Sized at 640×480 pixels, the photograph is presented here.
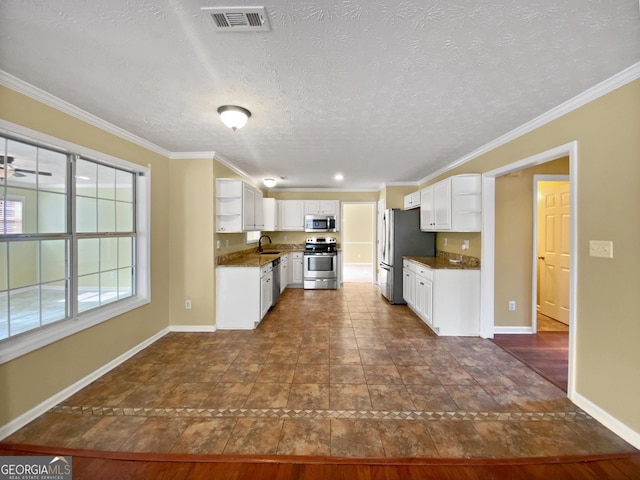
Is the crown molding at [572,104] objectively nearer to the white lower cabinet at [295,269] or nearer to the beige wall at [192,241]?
the beige wall at [192,241]

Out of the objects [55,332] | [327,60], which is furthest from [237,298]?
[327,60]

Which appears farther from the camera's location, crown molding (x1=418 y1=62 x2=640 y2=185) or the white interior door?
the white interior door

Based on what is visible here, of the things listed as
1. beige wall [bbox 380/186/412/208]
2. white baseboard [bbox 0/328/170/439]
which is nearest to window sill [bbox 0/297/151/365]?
white baseboard [bbox 0/328/170/439]

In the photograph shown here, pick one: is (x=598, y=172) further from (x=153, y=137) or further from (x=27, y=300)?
(x=27, y=300)

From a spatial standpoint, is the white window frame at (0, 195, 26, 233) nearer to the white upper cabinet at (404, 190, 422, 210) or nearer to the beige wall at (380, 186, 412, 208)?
the white upper cabinet at (404, 190, 422, 210)

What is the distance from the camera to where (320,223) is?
20.7 ft

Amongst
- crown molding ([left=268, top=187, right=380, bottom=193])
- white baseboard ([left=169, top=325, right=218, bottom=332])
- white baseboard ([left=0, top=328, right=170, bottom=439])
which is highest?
crown molding ([left=268, top=187, right=380, bottom=193])

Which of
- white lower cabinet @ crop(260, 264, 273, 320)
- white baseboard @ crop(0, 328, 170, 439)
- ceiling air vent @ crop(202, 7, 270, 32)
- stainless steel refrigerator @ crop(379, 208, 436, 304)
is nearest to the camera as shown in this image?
ceiling air vent @ crop(202, 7, 270, 32)

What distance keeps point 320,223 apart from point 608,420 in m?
5.18

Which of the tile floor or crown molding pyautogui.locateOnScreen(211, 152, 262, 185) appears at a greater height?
crown molding pyautogui.locateOnScreen(211, 152, 262, 185)

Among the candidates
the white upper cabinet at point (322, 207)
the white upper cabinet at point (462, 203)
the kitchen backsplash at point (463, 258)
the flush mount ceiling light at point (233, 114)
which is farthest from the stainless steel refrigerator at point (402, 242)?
the flush mount ceiling light at point (233, 114)

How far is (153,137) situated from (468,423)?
402cm

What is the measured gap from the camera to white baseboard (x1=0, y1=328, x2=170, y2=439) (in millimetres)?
1791

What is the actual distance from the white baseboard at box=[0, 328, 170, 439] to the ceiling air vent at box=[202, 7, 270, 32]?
2.90 m
